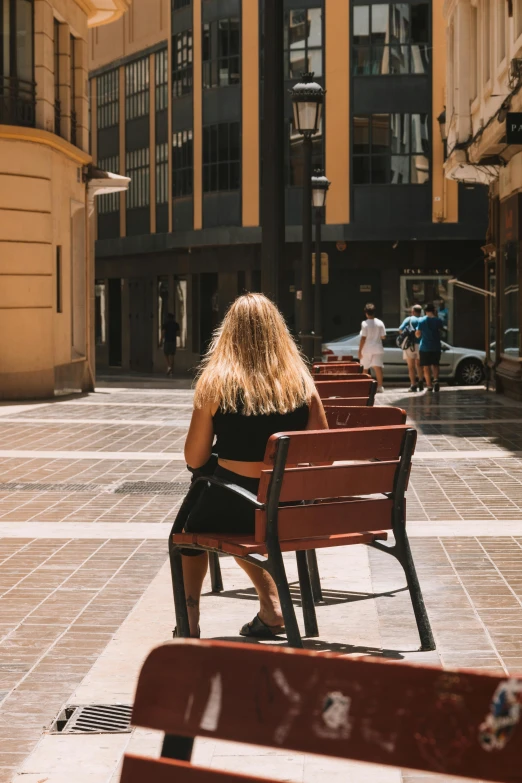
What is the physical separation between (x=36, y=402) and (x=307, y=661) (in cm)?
2216

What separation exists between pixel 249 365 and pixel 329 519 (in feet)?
2.33

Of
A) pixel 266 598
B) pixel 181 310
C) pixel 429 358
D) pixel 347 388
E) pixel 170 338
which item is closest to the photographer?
pixel 266 598

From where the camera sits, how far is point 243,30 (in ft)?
145

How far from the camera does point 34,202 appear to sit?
79.7ft

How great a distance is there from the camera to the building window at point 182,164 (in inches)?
1821

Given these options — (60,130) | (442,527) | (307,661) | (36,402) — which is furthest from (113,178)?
(307,661)

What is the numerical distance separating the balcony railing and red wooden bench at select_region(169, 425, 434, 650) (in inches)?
766

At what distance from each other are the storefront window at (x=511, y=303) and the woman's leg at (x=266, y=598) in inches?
743

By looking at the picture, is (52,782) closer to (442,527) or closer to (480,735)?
(480,735)

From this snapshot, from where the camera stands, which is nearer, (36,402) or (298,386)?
(298,386)

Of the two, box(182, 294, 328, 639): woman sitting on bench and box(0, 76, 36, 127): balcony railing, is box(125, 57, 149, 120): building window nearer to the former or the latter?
box(0, 76, 36, 127): balcony railing

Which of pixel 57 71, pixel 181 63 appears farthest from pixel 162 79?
pixel 57 71

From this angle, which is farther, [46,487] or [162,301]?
[162,301]

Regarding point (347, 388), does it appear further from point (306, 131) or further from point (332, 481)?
point (306, 131)
